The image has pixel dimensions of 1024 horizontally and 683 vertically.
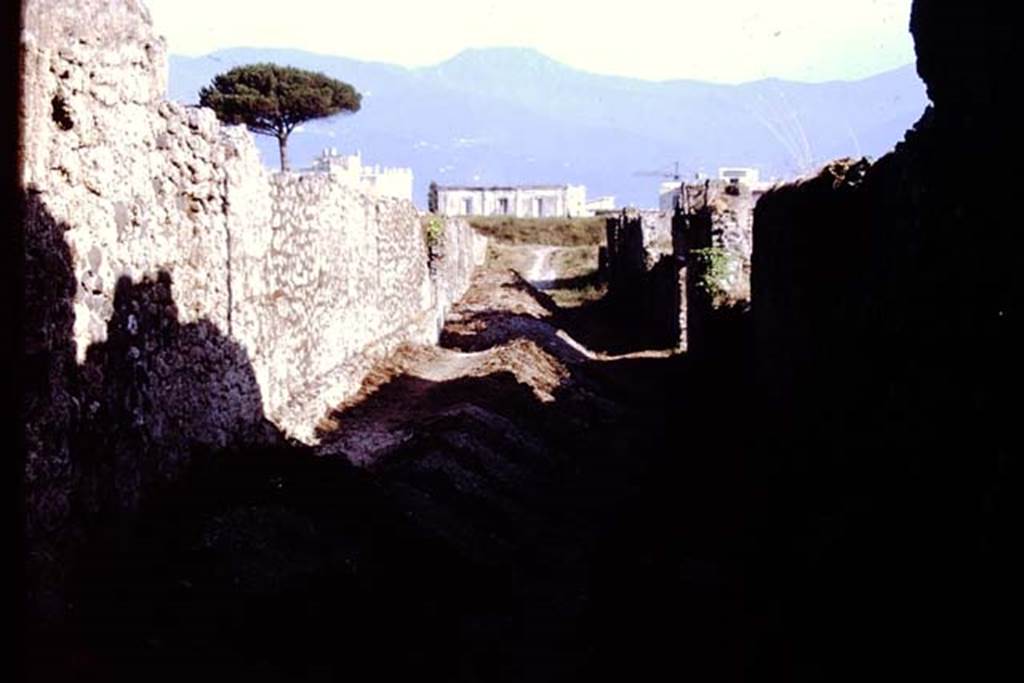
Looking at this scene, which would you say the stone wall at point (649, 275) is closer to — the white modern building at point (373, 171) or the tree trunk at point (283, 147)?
the tree trunk at point (283, 147)

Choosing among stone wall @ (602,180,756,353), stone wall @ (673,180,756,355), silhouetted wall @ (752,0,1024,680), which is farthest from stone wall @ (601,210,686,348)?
silhouetted wall @ (752,0,1024,680)

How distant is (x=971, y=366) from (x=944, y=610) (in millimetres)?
861

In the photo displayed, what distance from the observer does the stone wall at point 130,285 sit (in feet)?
16.5

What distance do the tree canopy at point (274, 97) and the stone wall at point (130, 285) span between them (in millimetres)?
41016

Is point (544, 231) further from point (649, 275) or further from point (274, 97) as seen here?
point (649, 275)

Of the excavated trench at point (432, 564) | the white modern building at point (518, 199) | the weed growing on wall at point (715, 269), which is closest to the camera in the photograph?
the excavated trench at point (432, 564)

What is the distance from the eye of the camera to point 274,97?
50.8 meters

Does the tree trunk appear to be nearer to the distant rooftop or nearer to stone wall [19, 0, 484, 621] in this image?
stone wall [19, 0, 484, 621]

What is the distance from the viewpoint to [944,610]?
12.4ft

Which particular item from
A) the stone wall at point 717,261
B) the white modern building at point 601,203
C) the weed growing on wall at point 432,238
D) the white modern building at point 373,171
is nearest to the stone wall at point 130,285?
the stone wall at point 717,261

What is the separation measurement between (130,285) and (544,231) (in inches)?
2480

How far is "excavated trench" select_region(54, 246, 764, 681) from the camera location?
209 inches

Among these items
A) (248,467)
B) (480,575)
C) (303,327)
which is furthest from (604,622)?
(303,327)

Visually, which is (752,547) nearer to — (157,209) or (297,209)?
(157,209)
